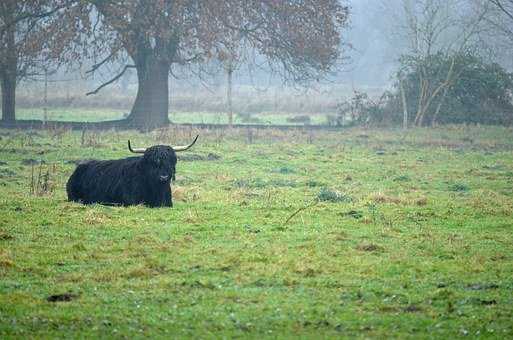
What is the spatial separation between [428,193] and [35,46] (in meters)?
18.1

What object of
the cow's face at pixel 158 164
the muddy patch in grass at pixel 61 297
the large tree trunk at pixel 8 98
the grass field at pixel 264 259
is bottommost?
the muddy patch in grass at pixel 61 297

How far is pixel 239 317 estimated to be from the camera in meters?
8.28

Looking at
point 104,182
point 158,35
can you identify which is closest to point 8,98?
point 158,35

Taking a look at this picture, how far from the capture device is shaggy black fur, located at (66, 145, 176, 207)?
50.3ft

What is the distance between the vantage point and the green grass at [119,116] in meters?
43.0

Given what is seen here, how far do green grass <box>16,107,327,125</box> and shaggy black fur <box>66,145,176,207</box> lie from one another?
25.5m

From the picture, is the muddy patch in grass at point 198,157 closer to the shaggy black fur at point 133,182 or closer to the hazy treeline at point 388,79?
the shaggy black fur at point 133,182

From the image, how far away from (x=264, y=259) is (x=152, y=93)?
26405mm

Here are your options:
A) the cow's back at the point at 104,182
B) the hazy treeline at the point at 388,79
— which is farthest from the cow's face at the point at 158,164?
the hazy treeline at the point at 388,79

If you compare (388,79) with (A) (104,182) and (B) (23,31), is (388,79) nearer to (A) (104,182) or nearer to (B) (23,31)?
(B) (23,31)

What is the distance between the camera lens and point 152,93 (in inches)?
1437

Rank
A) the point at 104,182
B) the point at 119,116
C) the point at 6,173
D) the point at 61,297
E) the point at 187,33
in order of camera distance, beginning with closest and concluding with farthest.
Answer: the point at 61,297
the point at 104,182
the point at 6,173
the point at 187,33
the point at 119,116

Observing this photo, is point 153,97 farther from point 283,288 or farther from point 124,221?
point 283,288

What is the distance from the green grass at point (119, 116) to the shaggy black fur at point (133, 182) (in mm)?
25535
